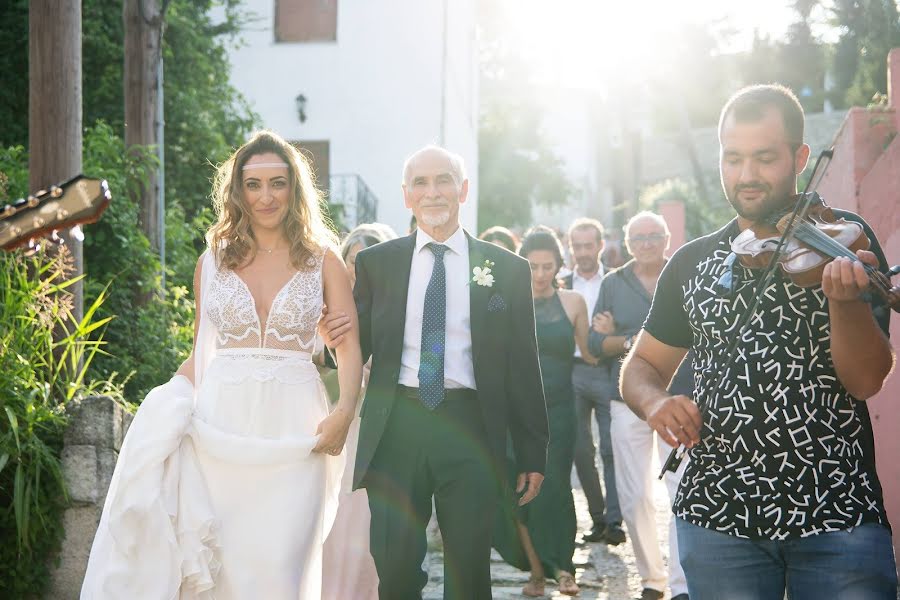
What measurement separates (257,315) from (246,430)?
502 millimetres

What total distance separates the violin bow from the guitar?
6.88 ft

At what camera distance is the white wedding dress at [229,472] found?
14.9ft

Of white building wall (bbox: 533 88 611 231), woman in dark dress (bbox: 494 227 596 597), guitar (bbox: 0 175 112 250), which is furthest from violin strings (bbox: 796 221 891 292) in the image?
white building wall (bbox: 533 88 611 231)

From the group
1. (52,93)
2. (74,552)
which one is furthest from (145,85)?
(74,552)

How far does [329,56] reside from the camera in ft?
79.8

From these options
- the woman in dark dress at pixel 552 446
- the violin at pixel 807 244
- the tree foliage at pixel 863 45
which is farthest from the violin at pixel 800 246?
the tree foliage at pixel 863 45

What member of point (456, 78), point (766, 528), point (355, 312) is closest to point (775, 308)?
point (766, 528)

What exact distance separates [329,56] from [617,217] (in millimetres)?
20959

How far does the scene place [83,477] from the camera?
6270 mm

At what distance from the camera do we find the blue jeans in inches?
122

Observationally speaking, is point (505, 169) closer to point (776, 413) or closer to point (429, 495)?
point (429, 495)

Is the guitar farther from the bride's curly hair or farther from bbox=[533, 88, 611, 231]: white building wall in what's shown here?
bbox=[533, 88, 611, 231]: white building wall

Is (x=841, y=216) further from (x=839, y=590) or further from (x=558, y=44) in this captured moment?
(x=558, y=44)

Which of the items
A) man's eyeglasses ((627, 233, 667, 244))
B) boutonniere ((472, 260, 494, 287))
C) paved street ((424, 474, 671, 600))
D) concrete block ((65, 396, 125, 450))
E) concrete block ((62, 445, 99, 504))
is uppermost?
boutonniere ((472, 260, 494, 287))
